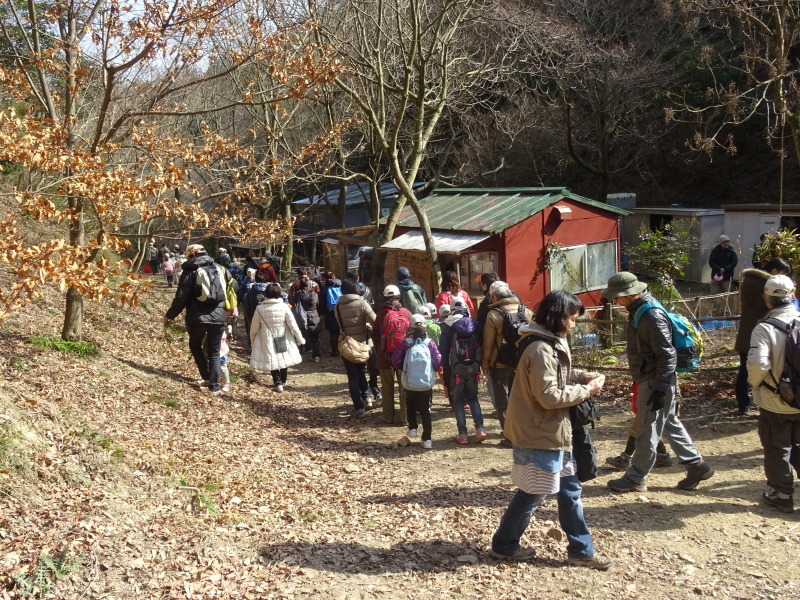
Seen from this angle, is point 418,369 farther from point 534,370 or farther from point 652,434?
point 534,370

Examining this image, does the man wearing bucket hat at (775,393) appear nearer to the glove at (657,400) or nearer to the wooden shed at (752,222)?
the glove at (657,400)

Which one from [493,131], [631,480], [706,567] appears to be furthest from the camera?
[493,131]

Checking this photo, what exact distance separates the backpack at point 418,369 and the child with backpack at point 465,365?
11.2 inches

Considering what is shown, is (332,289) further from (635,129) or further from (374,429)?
(635,129)

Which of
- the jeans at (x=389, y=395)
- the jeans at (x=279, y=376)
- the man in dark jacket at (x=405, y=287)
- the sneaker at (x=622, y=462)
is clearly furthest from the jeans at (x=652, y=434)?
the jeans at (x=279, y=376)

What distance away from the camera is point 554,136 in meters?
28.2

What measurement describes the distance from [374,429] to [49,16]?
6.55 metres

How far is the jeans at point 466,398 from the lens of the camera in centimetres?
819

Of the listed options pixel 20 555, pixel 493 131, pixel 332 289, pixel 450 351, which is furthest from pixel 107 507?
pixel 493 131

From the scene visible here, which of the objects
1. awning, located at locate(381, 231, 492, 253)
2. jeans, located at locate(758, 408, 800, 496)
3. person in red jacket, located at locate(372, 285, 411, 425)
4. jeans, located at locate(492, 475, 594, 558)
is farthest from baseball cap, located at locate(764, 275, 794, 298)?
awning, located at locate(381, 231, 492, 253)

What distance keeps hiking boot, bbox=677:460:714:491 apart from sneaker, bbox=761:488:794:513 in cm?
50

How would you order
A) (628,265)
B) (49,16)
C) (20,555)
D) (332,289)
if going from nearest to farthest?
(20,555) < (49,16) < (332,289) < (628,265)

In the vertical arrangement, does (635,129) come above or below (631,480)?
above

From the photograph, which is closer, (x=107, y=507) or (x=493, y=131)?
(x=107, y=507)
